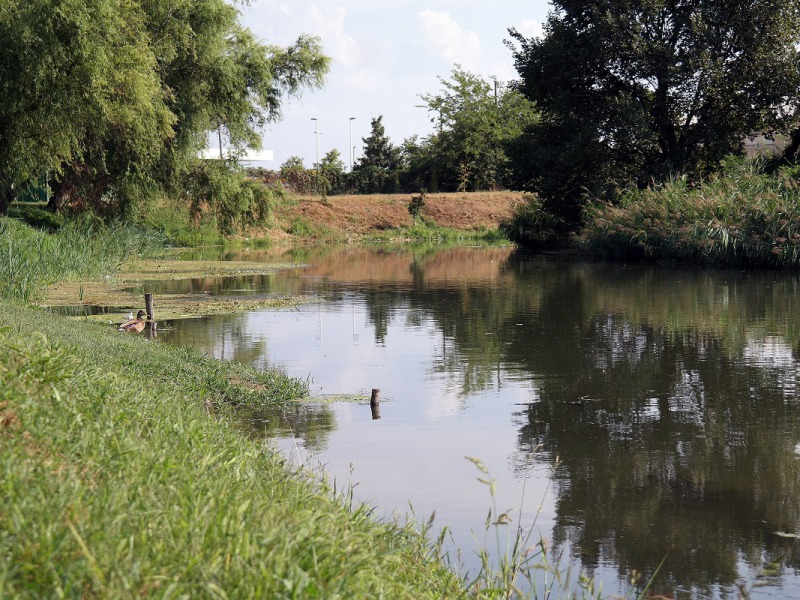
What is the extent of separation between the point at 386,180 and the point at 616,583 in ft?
217

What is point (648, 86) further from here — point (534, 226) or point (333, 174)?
point (333, 174)

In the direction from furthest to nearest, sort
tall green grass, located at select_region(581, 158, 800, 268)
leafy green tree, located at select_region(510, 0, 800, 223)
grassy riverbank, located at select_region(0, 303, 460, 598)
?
leafy green tree, located at select_region(510, 0, 800, 223)
tall green grass, located at select_region(581, 158, 800, 268)
grassy riverbank, located at select_region(0, 303, 460, 598)

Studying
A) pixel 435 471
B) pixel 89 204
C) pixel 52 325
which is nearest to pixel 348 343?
pixel 52 325

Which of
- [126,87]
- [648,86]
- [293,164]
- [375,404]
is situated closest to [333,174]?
[293,164]

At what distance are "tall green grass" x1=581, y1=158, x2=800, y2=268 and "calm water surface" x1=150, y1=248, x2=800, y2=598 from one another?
7393 millimetres

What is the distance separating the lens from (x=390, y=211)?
2547 inches

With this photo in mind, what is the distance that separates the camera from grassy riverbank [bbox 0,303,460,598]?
3773 mm

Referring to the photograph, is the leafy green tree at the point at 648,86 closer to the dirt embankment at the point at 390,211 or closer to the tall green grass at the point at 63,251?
the tall green grass at the point at 63,251

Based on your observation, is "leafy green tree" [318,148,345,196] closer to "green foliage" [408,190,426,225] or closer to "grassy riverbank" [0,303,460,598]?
"green foliage" [408,190,426,225]

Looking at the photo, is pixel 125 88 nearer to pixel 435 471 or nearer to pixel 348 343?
pixel 348 343

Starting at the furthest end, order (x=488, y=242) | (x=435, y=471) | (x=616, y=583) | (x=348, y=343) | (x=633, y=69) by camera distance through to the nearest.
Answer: (x=488, y=242), (x=633, y=69), (x=348, y=343), (x=435, y=471), (x=616, y=583)

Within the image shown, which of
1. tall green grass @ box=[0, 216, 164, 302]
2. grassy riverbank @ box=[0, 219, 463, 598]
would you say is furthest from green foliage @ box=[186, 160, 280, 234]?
grassy riverbank @ box=[0, 219, 463, 598]

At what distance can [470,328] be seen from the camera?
1950 cm

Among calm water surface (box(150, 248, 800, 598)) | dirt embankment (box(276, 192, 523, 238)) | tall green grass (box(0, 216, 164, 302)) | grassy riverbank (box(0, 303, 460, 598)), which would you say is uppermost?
dirt embankment (box(276, 192, 523, 238))
